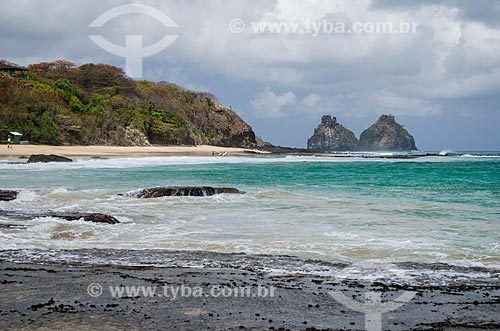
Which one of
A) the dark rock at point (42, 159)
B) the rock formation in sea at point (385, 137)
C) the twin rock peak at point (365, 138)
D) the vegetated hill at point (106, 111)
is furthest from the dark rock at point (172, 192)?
the rock formation in sea at point (385, 137)

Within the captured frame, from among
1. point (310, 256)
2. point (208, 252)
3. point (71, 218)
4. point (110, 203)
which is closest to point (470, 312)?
point (310, 256)

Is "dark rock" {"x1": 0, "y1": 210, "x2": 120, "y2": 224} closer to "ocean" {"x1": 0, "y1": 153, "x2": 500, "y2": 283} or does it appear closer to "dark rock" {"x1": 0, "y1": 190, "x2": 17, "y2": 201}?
"ocean" {"x1": 0, "y1": 153, "x2": 500, "y2": 283}

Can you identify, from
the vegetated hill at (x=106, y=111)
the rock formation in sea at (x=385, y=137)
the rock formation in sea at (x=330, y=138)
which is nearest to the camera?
the vegetated hill at (x=106, y=111)

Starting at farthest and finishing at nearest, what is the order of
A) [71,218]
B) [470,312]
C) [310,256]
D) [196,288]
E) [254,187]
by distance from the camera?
1. [254,187]
2. [71,218]
3. [310,256]
4. [196,288]
5. [470,312]

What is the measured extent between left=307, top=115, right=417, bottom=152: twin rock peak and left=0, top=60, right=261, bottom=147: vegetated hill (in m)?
55.3

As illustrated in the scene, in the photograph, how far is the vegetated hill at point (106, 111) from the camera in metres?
62.3

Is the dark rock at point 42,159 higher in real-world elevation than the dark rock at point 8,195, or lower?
higher

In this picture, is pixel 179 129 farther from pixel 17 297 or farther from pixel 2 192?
pixel 17 297

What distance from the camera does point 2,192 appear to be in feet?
56.0

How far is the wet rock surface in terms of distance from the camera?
4957 millimetres

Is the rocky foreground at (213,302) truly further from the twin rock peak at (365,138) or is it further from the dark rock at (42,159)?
the twin rock peak at (365,138)

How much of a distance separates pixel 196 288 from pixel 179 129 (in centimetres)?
8670

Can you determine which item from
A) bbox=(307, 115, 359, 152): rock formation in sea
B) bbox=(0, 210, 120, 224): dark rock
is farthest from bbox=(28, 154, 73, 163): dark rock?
bbox=(307, 115, 359, 152): rock formation in sea

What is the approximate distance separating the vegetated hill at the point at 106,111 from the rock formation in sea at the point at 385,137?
73.3 meters
